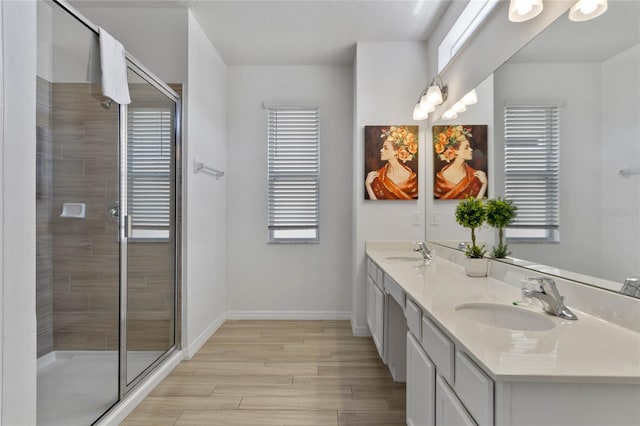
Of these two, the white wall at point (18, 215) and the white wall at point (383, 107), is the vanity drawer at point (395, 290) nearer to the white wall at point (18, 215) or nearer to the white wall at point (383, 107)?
the white wall at point (383, 107)

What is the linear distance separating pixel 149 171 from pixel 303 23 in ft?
5.91

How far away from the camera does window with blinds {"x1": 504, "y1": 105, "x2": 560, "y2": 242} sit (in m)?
1.49

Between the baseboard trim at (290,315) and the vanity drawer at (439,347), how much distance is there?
2.52m

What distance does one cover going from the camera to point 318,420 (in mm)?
1975

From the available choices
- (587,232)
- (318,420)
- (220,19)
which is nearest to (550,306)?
(587,232)

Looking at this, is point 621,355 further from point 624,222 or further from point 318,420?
point 318,420

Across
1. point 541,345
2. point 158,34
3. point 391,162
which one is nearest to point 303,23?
point 158,34

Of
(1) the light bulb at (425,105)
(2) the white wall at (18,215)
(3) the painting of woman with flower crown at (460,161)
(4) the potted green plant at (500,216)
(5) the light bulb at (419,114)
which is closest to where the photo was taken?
(2) the white wall at (18,215)

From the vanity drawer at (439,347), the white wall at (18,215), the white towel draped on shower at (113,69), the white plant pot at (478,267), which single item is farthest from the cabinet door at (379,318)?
the white towel draped on shower at (113,69)

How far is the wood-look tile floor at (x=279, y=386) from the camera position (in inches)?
79.0

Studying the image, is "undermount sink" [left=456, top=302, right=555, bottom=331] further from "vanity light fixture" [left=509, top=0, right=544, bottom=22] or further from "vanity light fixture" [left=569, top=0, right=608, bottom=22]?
"vanity light fixture" [left=509, top=0, right=544, bottom=22]

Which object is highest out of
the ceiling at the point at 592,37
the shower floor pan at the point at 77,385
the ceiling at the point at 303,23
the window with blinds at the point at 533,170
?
the ceiling at the point at 303,23

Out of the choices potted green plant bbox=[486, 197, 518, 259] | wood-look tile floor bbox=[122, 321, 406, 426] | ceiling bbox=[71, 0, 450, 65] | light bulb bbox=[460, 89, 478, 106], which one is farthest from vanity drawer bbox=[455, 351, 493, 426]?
ceiling bbox=[71, 0, 450, 65]

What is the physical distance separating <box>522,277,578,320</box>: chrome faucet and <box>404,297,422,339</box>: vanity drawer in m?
0.42
